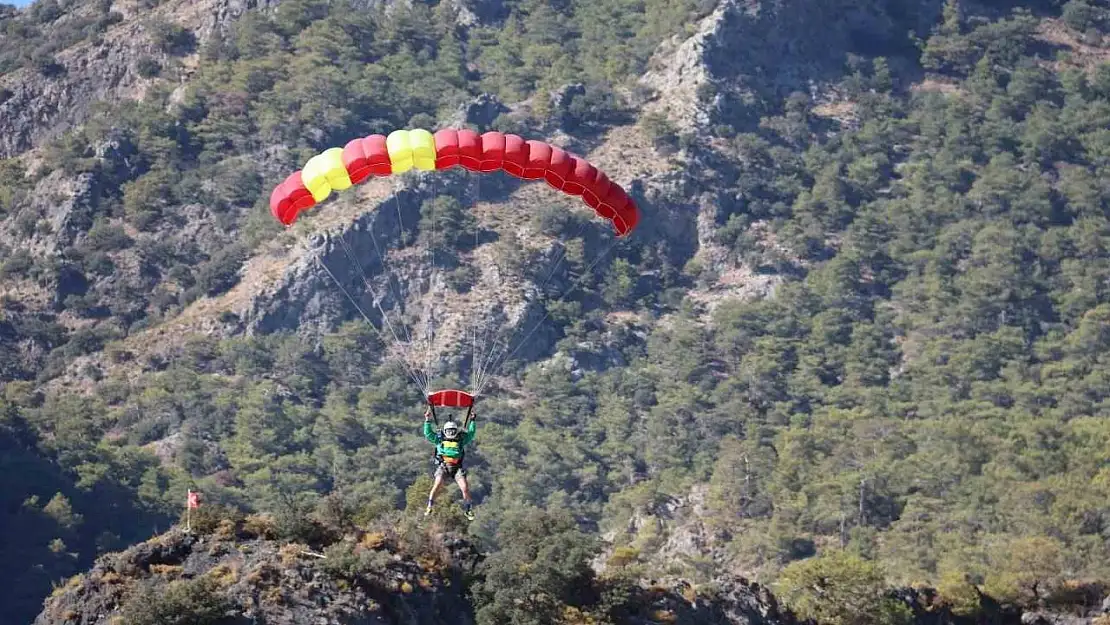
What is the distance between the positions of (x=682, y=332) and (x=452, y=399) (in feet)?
239

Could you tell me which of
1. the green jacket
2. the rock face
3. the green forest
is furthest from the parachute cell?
the rock face

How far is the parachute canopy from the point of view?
54.9 meters

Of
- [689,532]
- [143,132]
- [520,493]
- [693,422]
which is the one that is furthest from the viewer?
[143,132]

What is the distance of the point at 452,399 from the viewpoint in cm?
5034

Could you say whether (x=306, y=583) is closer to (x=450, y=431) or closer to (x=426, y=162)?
(x=450, y=431)

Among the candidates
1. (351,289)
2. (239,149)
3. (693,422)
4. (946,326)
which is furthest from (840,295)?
(239,149)

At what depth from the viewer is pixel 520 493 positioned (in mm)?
106438

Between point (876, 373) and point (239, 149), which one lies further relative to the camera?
point (239, 149)

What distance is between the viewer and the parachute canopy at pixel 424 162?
180ft

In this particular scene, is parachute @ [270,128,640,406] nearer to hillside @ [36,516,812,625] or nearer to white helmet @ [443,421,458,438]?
hillside @ [36,516,812,625]

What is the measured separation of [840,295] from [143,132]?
42.3 metres

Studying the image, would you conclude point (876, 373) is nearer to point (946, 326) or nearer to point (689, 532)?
point (946, 326)

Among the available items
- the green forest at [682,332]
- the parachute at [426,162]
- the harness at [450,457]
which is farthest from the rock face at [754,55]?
the harness at [450,457]

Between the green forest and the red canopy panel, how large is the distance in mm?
16884
